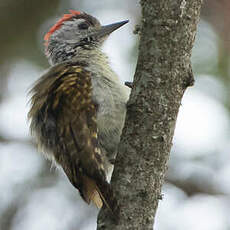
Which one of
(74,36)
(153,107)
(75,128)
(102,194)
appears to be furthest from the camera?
(74,36)

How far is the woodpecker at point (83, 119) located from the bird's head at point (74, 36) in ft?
1.11

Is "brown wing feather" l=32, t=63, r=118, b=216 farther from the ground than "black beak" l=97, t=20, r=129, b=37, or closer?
closer

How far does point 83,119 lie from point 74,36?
188cm

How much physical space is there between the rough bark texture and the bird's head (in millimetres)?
2005

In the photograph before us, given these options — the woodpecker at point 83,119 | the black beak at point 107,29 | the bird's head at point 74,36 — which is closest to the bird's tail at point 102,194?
the woodpecker at point 83,119

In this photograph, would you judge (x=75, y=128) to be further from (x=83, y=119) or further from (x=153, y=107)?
(x=153, y=107)

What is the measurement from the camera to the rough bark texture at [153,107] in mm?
3137

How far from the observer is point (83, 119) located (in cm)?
387

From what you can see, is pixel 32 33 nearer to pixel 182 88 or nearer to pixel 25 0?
pixel 25 0

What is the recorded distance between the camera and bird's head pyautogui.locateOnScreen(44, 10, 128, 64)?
5.30 meters

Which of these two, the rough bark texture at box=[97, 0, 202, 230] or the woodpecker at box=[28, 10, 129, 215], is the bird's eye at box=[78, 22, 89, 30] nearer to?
the woodpecker at box=[28, 10, 129, 215]

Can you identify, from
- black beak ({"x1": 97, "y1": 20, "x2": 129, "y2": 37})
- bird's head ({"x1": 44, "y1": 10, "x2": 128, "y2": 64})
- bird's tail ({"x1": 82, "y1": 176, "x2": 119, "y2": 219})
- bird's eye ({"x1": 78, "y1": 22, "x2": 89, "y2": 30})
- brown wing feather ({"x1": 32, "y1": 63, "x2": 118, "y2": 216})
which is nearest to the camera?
bird's tail ({"x1": 82, "y1": 176, "x2": 119, "y2": 219})

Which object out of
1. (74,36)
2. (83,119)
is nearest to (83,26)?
(74,36)

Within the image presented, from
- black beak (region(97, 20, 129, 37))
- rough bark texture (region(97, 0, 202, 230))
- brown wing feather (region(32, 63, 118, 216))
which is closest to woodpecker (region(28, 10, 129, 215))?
brown wing feather (region(32, 63, 118, 216))
